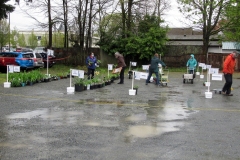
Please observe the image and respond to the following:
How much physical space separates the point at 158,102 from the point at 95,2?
25.7 meters

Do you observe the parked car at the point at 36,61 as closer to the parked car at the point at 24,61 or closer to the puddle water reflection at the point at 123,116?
the parked car at the point at 24,61

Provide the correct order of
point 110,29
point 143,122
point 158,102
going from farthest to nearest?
point 110,29 → point 158,102 → point 143,122

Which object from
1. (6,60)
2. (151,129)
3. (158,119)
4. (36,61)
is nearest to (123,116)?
(158,119)

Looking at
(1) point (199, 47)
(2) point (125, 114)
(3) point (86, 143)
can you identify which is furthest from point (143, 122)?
(1) point (199, 47)

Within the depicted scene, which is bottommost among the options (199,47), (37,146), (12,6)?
(37,146)

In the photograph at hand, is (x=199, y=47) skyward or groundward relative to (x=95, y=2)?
groundward

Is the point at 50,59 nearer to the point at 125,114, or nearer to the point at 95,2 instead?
the point at 95,2

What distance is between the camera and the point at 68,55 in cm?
3659

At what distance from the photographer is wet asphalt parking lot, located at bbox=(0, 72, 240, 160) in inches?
231

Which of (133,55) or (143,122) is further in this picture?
(133,55)

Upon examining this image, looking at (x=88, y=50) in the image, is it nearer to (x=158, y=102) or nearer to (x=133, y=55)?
(x=133, y=55)

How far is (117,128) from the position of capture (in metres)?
7.67

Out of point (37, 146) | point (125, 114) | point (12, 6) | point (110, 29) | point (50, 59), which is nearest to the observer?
point (37, 146)

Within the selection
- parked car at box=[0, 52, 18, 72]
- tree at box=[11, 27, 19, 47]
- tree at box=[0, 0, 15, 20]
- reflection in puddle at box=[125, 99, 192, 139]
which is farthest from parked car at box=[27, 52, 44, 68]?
tree at box=[11, 27, 19, 47]
